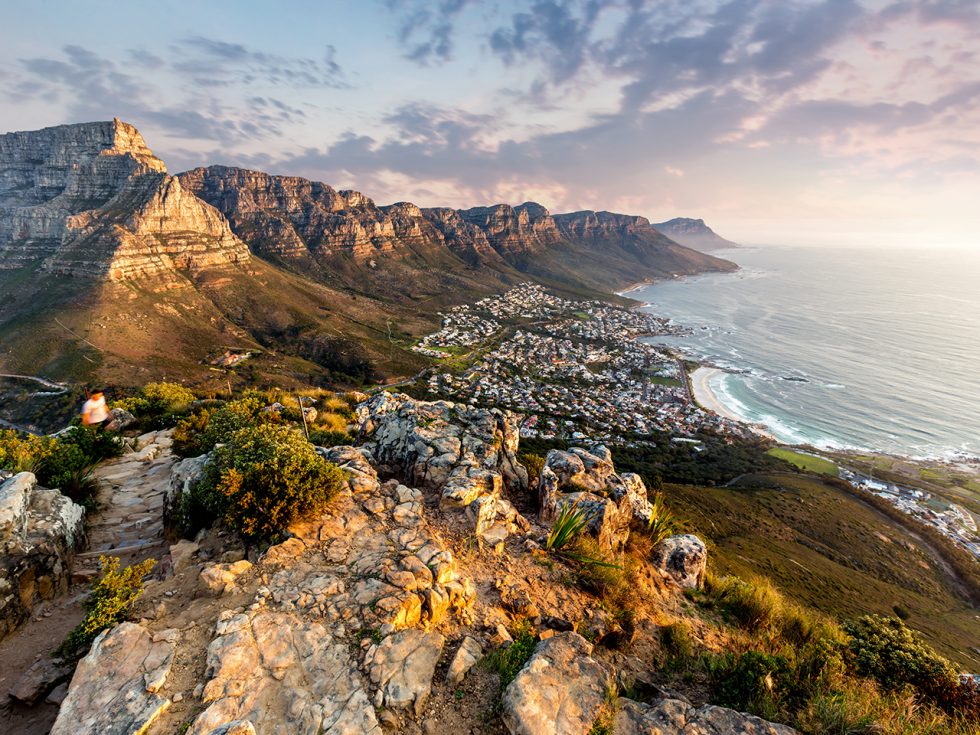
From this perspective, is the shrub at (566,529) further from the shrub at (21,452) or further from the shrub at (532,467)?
the shrub at (21,452)

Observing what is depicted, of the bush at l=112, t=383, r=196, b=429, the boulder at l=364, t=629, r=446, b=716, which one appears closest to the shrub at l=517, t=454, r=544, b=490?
the boulder at l=364, t=629, r=446, b=716

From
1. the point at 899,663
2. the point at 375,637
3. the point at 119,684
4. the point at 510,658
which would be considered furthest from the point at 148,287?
the point at 899,663

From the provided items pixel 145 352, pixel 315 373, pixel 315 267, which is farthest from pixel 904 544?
pixel 315 267

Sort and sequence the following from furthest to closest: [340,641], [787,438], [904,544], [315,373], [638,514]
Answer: [315,373] < [787,438] < [904,544] < [638,514] < [340,641]

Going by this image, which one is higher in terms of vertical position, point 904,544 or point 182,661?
point 182,661

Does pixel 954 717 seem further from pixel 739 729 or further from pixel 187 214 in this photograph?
pixel 187 214

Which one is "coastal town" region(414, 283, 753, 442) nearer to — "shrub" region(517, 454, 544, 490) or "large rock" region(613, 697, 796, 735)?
"shrub" region(517, 454, 544, 490)

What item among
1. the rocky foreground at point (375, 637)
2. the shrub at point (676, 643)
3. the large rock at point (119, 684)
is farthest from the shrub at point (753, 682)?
the large rock at point (119, 684)
